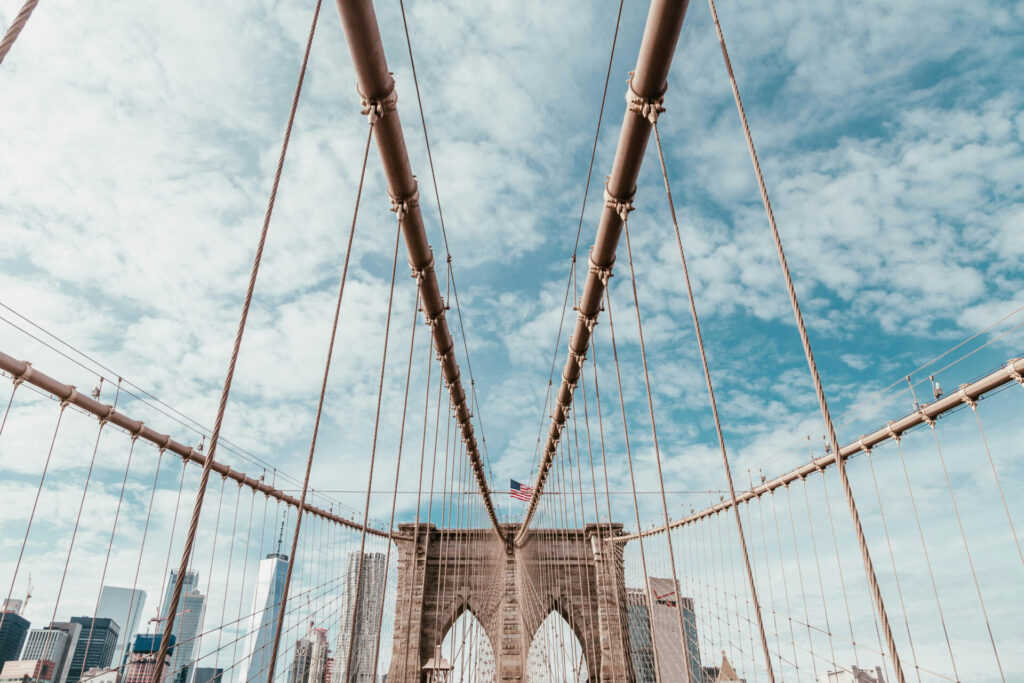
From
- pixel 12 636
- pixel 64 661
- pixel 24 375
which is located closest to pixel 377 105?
pixel 24 375

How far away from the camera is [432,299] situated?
758 cm

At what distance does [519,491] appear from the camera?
2061cm

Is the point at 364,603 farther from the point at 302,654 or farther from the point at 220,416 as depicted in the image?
the point at 220,416

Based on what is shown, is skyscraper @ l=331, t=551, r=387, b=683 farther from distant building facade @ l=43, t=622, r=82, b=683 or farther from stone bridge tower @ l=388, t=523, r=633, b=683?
distant building facade @ l=43, t=622, r=82, b=683

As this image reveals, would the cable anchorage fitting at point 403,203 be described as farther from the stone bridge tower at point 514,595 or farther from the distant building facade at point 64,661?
the distant building facade at point 64,661

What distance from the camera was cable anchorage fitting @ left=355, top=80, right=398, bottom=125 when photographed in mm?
4070

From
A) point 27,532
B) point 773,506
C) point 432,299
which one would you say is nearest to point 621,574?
point 773,506

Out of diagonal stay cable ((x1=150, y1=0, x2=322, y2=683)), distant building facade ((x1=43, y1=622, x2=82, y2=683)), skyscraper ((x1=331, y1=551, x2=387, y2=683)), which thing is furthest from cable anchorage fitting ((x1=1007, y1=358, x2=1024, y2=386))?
distant building facade ((x1=43, y1=622, x2=82, y2=683))

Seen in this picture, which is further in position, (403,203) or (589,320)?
(589,320)

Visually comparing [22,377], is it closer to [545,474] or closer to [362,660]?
[545,474]

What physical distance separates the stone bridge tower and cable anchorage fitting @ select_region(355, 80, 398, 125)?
18.7m

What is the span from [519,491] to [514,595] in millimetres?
5810

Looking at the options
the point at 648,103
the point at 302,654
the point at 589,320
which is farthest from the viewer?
the point at 302,654

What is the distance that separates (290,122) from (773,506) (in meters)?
15.6
